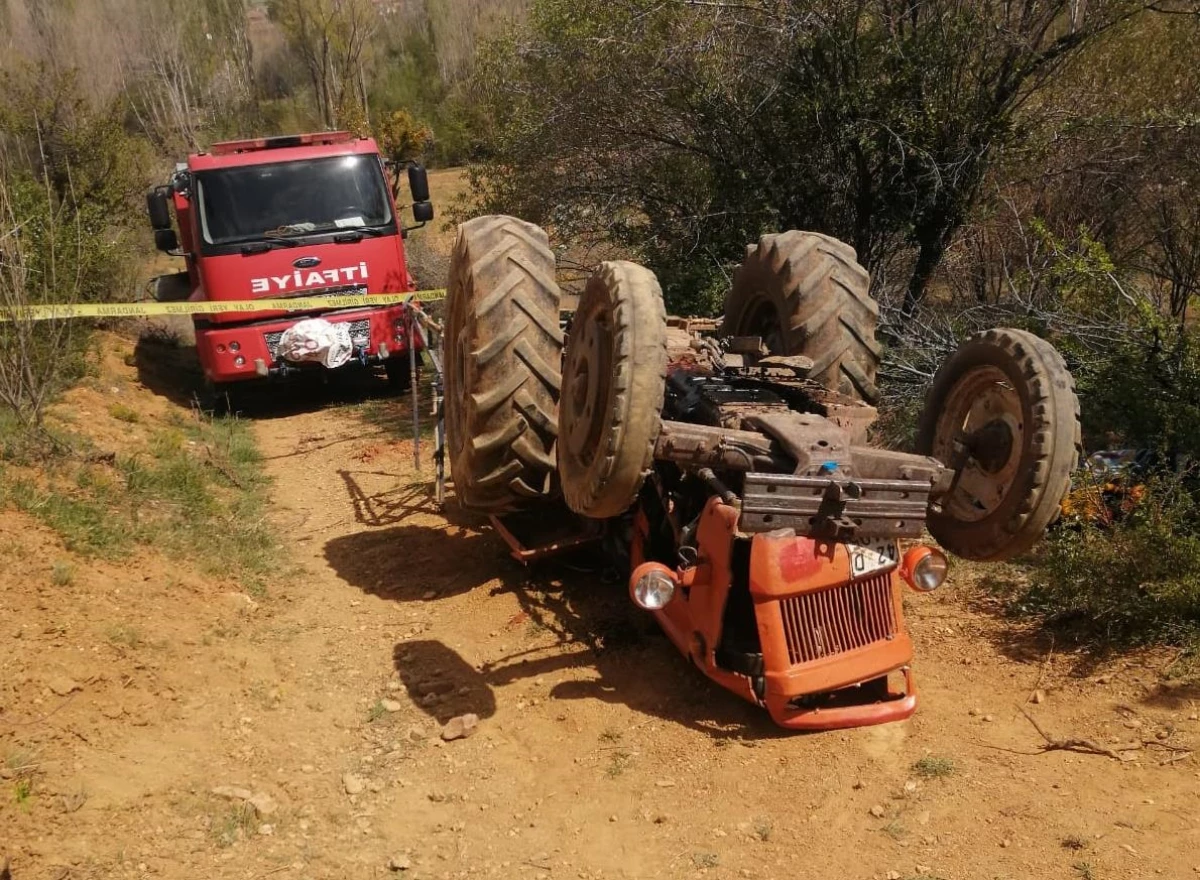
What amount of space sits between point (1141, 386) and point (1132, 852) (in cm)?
357

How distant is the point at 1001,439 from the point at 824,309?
57.0 inches

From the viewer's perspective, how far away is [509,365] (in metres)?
4.62

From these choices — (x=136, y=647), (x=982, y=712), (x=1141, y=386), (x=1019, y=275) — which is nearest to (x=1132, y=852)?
(x=982, y=712)

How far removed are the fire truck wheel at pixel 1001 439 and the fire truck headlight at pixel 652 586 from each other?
4.07 ft

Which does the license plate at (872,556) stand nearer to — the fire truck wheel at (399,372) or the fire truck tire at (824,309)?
the fire truck tire at (824,309)

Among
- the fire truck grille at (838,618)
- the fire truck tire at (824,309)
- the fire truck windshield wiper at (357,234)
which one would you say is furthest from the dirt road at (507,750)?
the fire truck windshield wiper at (357,234)

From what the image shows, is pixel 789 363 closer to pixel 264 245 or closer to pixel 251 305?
pixel 251 305

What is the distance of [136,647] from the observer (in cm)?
445

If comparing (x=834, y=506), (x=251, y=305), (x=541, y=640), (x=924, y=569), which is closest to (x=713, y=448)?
(x=834, y=506)

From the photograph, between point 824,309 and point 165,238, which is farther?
point 165,238

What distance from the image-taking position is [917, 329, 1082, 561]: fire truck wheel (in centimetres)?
355

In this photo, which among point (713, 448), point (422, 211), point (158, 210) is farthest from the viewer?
point (422, 211)

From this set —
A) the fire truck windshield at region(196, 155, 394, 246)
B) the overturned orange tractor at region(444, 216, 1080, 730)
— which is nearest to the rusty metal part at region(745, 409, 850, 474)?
the overturned orange tractor at region(444, 216, 1080, 730)

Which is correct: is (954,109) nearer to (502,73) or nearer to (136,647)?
(502,73)
